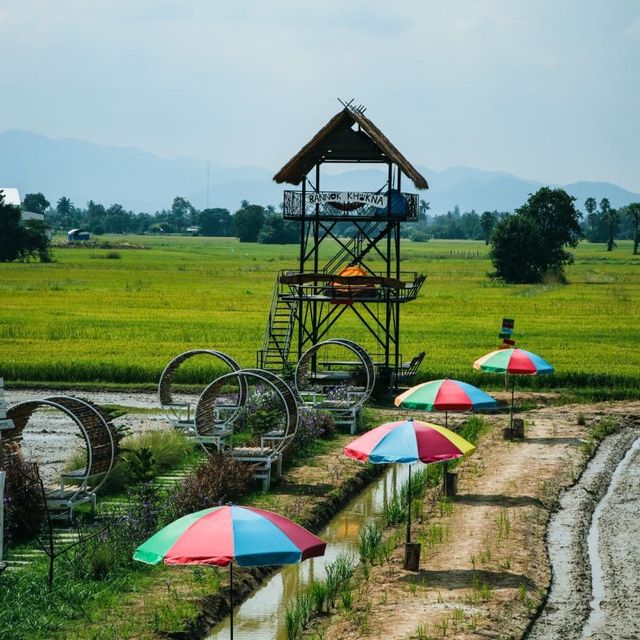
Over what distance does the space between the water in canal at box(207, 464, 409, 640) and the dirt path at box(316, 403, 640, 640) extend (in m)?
1.04

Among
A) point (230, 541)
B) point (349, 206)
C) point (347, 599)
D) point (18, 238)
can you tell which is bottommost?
point (347, 599)

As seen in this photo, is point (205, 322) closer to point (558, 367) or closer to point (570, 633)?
point (558, 367)

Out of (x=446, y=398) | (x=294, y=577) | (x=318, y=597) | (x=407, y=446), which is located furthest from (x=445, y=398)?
(x=318, y=597)

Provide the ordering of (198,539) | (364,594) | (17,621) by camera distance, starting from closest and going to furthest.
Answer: (198,539)
(17,621)
(364,594)

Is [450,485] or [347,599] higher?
[450,485]

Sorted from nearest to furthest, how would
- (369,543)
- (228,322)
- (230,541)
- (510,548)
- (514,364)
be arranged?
1. (230,541)
2. (510,548)
3. (369,543)
4. (514,364)
5. (228,322)

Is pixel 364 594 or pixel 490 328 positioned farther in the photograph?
pixel 490 328

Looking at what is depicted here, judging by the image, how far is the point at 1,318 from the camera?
58.1 m

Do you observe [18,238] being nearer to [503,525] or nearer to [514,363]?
[514,363]

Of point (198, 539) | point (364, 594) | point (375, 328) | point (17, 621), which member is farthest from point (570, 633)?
→ point (375, 328)

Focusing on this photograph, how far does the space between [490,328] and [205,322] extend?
Answer: 501 inches

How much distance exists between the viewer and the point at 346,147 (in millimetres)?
37219

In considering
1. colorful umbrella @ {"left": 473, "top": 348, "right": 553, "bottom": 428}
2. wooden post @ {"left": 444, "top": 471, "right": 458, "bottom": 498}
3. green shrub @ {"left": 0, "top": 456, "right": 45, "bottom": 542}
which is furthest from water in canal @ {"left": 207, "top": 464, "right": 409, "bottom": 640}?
colorful umbrella @ {"left": 473, "top": 348, "right": 553, "bottom": 428}

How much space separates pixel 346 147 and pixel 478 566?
20344mm
